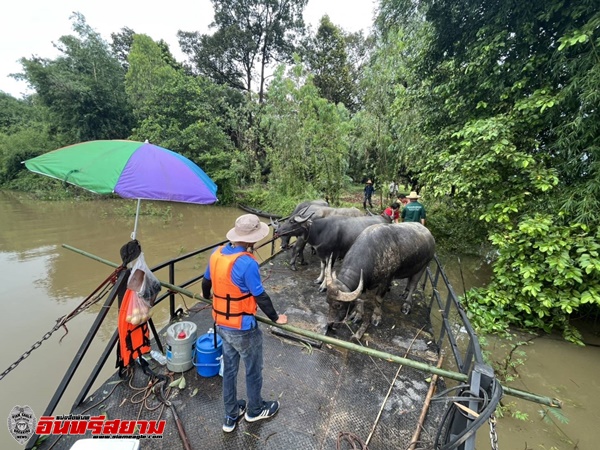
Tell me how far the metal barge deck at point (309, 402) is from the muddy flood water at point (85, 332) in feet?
1.30

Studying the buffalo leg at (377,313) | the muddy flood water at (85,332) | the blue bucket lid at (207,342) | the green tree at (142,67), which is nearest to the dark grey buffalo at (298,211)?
the muddy flood water at (85,332)

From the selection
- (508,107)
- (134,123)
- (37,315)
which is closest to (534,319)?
(508,107)

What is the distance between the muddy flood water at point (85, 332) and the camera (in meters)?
3.59

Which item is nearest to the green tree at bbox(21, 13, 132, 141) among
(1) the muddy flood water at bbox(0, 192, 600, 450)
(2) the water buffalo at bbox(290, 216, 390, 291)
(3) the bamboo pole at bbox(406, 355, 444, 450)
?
(1) the muddy flood water at bbox(0, 192, 600, 450)

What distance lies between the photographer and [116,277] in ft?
8.72

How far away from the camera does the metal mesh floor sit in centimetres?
245

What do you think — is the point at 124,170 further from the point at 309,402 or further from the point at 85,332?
the point at 85,332

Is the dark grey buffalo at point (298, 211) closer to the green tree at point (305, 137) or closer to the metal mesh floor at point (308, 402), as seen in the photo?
the metal mesh floor at point (308, 402)

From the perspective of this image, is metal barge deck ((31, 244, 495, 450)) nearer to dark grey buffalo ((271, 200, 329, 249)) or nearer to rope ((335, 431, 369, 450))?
rope ((335, 431, 369, 450))

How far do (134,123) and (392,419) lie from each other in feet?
83.1

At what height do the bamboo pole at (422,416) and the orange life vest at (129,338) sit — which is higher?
the orange life vest at (129,338)

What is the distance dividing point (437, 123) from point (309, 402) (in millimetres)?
7412

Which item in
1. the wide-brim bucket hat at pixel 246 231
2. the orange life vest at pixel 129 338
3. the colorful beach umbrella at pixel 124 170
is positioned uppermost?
the colorful beach umbrella at pixel 124 170

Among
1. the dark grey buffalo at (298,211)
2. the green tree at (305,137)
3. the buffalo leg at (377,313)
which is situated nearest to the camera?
the buffalo leg at (377,313)
